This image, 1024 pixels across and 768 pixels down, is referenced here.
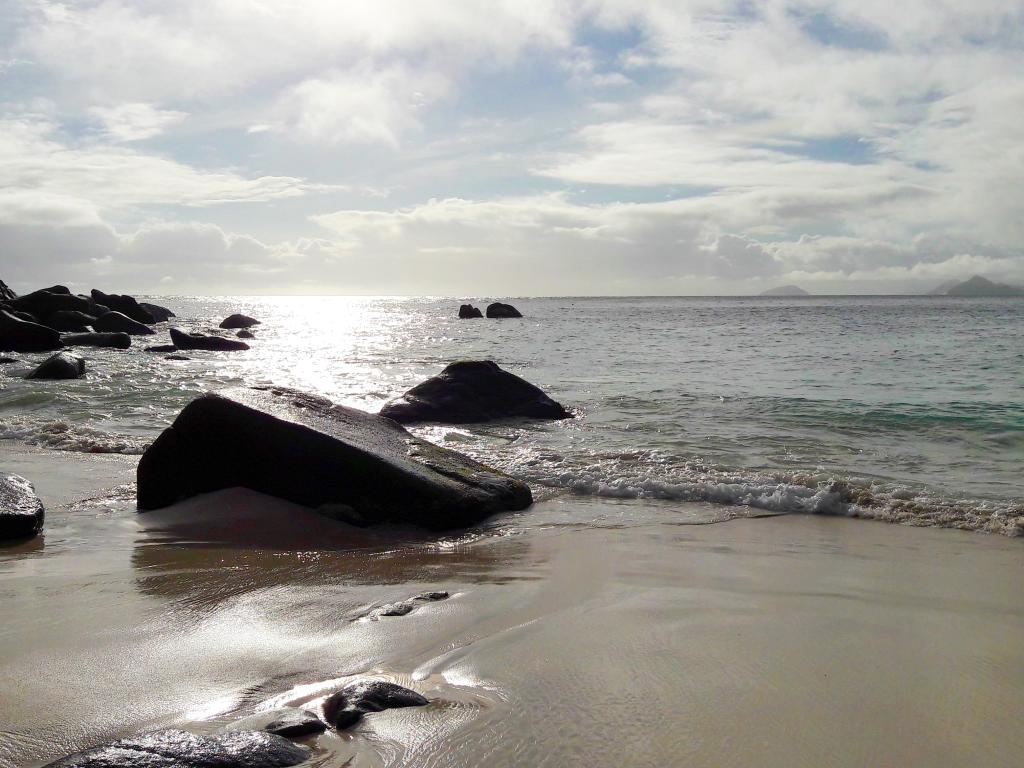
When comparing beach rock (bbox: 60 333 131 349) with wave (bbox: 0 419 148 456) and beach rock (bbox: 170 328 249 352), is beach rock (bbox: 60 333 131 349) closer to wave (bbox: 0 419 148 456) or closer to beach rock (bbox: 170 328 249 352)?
beach rock (bbox: 170 328 249 352)

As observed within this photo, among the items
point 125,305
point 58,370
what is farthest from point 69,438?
point 125,305

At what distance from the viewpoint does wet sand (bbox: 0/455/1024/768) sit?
2.34 m

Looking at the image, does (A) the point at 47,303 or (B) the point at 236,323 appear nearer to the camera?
(A) the point at 47,303

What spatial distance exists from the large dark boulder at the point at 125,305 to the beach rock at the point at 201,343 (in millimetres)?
12917

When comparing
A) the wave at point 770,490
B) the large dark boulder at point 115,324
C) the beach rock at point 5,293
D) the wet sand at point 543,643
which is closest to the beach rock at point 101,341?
the large dark boulder at point 115,324

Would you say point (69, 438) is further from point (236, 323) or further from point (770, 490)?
point (236, 323)

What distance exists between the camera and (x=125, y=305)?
1457 inches

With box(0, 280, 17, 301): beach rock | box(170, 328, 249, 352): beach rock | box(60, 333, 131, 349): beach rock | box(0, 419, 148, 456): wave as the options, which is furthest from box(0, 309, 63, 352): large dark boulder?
box(0, 280, 17, 301): beach rock

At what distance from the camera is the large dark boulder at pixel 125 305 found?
36219mm

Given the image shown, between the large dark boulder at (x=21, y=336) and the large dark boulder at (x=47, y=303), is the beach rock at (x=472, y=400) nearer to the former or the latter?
the large dark boulder at (x=21, y=336)

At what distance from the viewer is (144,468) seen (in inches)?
239

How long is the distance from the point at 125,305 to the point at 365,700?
128 ft

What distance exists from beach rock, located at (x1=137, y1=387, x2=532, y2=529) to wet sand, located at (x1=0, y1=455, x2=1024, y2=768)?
386 millimetres

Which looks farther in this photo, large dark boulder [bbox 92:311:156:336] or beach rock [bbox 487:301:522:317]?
beach rock [bbox 487:301:522:317]
